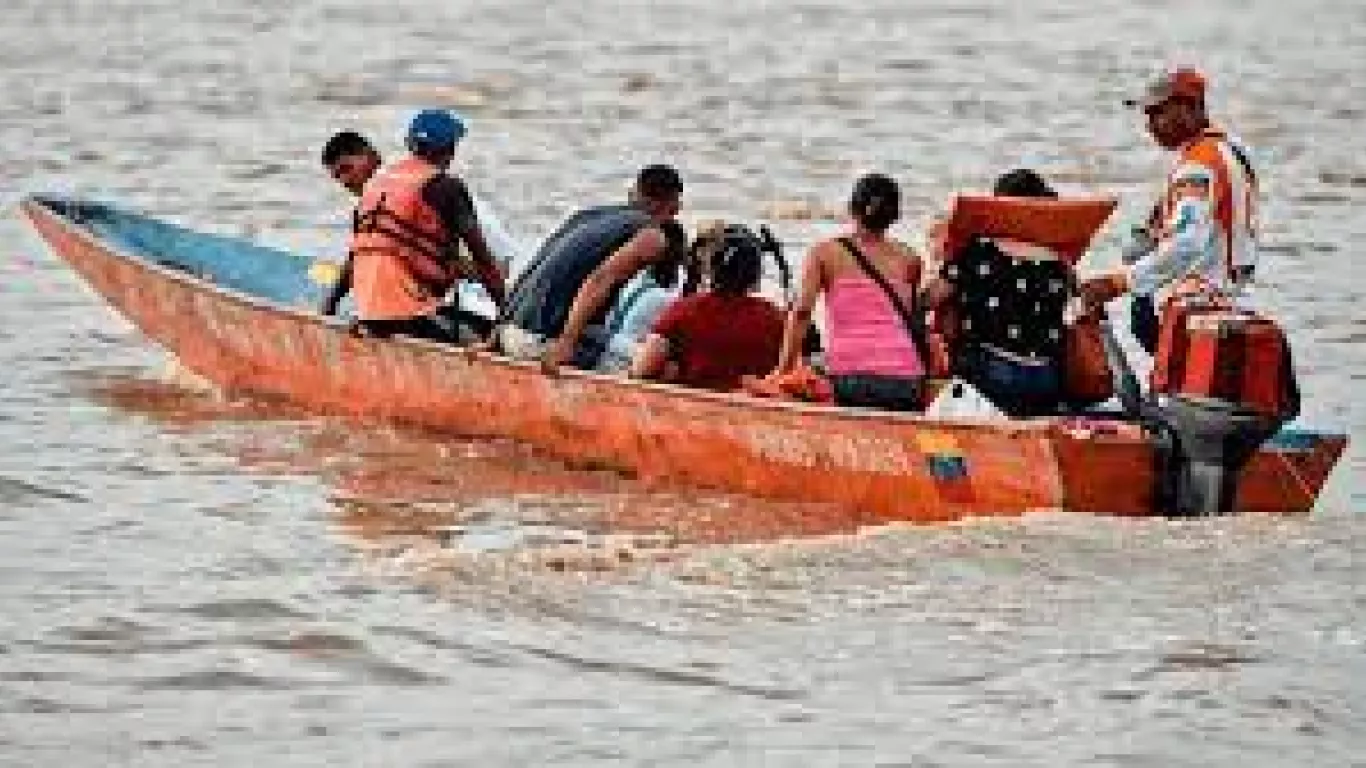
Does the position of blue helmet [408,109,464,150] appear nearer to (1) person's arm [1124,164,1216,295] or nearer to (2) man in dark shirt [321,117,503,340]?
(2) man in dark shirt [321,117,503,340]

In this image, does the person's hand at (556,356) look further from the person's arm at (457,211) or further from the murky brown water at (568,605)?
the person's arm at (457,211)

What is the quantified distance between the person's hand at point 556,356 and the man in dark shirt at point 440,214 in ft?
2.33

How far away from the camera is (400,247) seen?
39.4 feet

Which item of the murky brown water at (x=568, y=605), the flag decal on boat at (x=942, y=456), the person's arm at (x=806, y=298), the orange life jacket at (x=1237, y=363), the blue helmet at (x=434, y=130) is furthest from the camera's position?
the blue helmet at (x=434, y=130)

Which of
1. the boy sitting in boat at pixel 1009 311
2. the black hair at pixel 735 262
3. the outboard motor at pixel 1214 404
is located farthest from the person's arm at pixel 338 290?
the outboard motor at pixel 1214 404

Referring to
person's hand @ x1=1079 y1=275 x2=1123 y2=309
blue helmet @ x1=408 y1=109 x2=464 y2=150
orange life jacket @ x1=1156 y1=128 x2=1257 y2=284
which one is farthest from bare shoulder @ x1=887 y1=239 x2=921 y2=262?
blue helmet @ x1=408 y1=109 x2=464 y2=150

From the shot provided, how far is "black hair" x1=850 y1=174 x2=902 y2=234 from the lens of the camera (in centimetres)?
1047

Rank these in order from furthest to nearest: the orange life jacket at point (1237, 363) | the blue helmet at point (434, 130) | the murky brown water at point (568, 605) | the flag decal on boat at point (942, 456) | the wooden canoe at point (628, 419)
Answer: the blue helmet at point (434, 130) → the flag decal on boat at point (942, 456) → the wooden canoe at point (628, 419) → the orange life jacket at point (1237, 363) → the murky brown water at point (568, 605)

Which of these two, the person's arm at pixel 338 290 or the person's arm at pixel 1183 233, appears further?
the person's arm at pixel 338 290

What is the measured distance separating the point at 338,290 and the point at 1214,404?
3973 mm

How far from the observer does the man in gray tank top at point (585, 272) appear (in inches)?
443

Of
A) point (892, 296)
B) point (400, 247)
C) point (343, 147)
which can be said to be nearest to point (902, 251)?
point (892, 296)

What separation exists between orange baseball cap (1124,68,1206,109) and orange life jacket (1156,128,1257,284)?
0.15 metres

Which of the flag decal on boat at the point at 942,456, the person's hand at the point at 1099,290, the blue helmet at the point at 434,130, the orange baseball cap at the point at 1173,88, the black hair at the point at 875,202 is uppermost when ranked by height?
the orange baseball cap at the point at 1173,88
